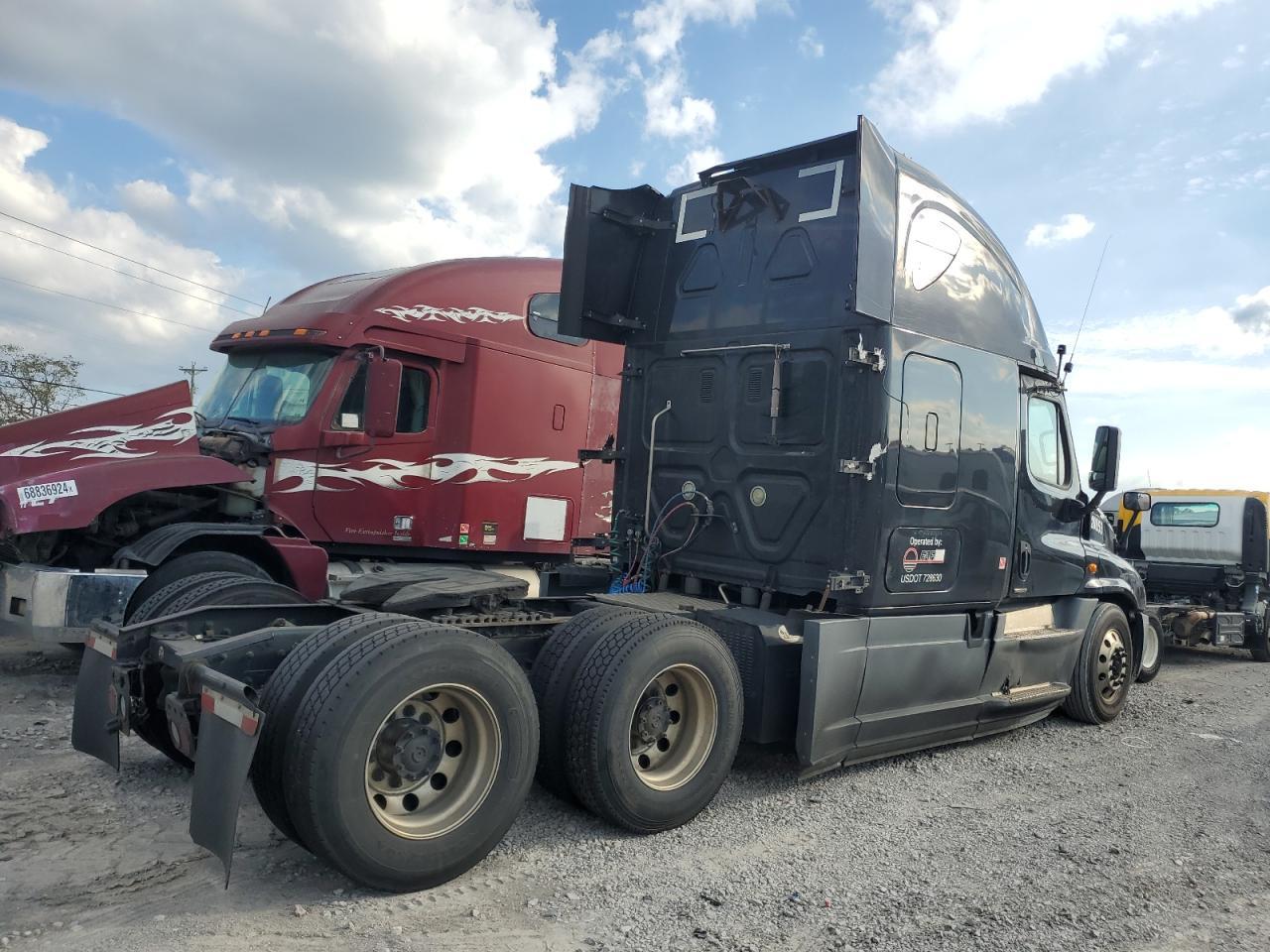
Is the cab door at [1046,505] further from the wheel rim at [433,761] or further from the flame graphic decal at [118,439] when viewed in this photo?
the flame graphic decal at [118,439]

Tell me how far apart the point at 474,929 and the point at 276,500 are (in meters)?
4.95

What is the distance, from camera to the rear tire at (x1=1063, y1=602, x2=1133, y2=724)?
271 inches

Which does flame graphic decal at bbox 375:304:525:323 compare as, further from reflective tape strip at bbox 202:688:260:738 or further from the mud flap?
reflective tape strip at bbox 202:688:260:738

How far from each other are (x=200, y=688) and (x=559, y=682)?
1.48m

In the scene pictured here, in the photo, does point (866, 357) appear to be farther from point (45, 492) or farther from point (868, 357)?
point (45, 492)

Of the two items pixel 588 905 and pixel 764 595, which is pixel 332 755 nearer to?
pixel 588 905

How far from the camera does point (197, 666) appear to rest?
358 cm

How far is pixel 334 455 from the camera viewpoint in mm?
7738

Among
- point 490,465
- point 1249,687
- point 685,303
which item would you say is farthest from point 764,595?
point 1249,687

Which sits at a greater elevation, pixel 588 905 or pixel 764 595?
pixel 764 595

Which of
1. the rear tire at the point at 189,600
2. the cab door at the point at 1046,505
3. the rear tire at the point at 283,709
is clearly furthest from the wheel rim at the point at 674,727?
the cab door at the point at 1046,505

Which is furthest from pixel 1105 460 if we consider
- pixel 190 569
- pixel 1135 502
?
pixel 190 569

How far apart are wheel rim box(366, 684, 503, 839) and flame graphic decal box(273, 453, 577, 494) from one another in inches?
172

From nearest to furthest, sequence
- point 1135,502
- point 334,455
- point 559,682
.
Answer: point 559,682 < point 1135,502 < point 334,455
